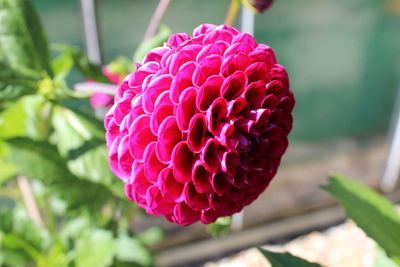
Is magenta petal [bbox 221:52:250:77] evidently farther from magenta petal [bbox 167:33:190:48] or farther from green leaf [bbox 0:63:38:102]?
green leaf [bbox 0:63:38:102]

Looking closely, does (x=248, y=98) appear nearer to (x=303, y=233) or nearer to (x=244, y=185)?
(x=244, y=185)

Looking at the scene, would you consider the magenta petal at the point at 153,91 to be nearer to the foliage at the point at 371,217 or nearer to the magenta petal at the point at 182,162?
the magenta petal at the point at 182,162

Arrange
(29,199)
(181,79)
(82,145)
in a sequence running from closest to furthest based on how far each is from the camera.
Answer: (181,79)
(82,145)
(29,199)

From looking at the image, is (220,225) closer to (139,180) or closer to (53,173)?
(139,180)

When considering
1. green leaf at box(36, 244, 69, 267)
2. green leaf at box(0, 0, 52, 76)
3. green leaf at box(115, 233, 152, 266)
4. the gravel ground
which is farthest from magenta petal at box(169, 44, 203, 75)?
the gravel ground

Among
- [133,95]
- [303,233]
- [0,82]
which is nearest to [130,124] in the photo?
[133,95]

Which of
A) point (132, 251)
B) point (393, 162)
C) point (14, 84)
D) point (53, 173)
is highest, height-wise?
point (14, 84)

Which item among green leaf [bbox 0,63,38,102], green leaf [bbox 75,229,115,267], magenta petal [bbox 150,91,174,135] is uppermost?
magenta petal [bbox 150,91,174,135]

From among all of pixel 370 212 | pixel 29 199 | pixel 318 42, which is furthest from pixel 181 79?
pixel 318 42
